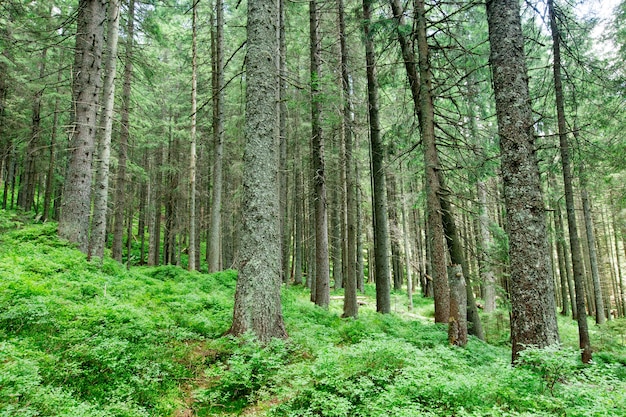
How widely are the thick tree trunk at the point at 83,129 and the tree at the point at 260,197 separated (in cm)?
579

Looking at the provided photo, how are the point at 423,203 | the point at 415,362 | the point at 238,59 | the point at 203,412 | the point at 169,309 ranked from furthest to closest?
1. the point at 238,59
2. the point at 423,203
3. the point at 169,309
4. the point at 415,362
5. the point at 203,412

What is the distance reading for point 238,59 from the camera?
19.6m

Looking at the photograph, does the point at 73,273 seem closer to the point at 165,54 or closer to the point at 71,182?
the point at 71,182

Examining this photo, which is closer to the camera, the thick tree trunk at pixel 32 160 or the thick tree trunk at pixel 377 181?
the thick tree trunk at pixel 377 181

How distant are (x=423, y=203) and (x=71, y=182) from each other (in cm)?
1057

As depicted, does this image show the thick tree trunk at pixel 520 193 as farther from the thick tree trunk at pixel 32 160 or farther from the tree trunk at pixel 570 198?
the thick tree trunk at pixel 32 160

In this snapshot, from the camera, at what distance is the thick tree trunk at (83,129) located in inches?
359

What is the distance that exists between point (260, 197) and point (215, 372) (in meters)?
2.59

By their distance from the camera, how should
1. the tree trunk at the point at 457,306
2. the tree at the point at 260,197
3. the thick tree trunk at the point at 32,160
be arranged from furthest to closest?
the thick tree trunk at the point at 32,160
the tree trunk at the point at 457,306
the tree at the point at 260,197

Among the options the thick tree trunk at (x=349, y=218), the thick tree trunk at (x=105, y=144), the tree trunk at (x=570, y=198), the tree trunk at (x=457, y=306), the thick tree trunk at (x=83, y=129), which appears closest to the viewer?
the tree trunk at (x=457, y=306)

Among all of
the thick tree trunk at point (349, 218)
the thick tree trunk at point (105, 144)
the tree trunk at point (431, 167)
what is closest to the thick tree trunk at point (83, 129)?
the thick tree trunk at point (105, 144)

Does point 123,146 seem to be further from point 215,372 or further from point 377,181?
point 215,372

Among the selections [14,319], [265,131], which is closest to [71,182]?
[14,319]

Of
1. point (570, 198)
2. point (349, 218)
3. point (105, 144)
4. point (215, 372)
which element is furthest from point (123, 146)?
point (570, 198)
